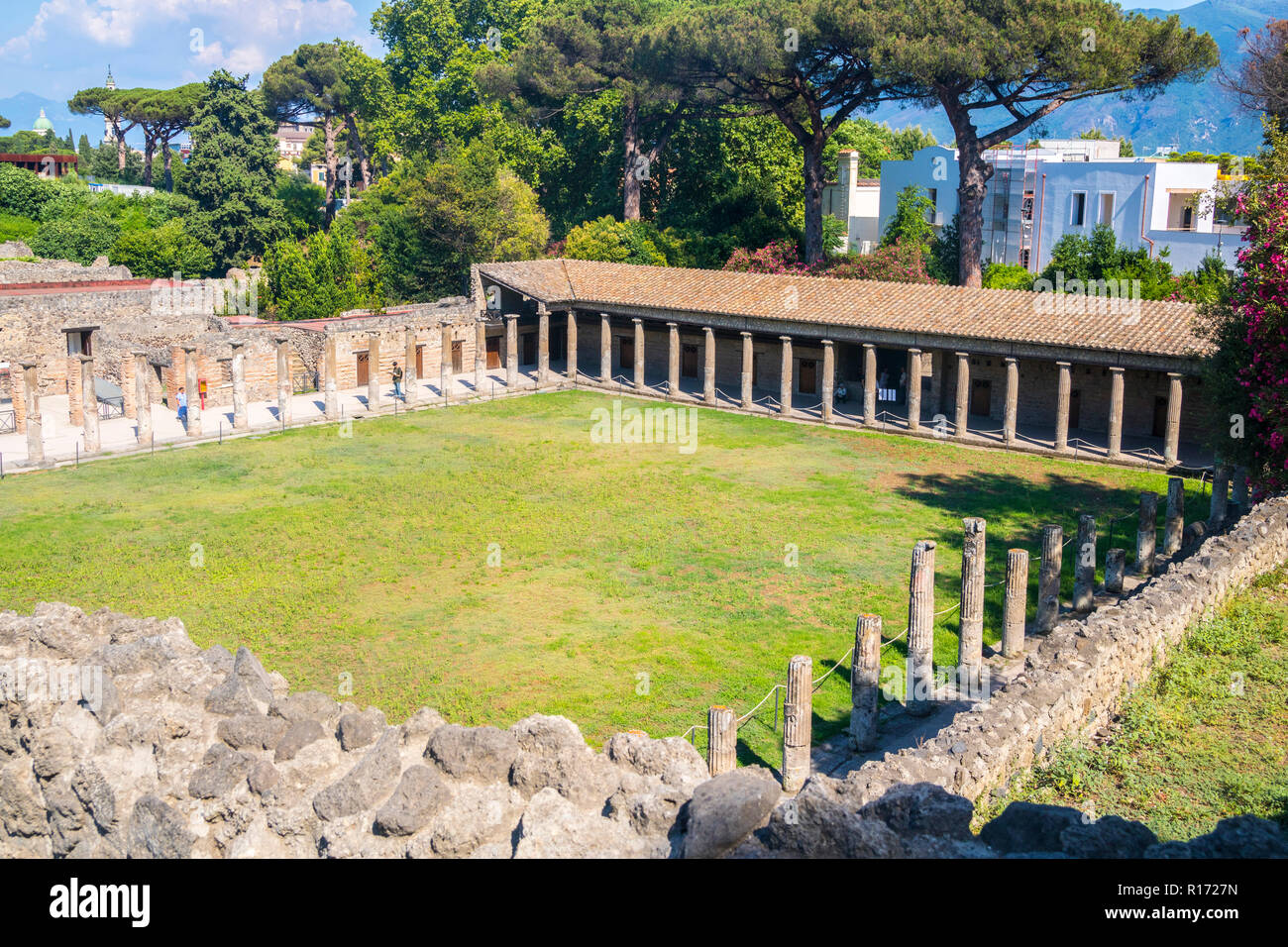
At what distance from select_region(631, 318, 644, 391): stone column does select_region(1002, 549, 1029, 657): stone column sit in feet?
83.1

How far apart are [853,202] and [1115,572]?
52958mm

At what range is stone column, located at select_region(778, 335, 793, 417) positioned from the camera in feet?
135

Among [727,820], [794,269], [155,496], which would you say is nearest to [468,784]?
[727,820]

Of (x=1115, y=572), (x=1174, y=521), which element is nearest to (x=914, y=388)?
(x=1174, y=521)

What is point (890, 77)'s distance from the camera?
46.5 m

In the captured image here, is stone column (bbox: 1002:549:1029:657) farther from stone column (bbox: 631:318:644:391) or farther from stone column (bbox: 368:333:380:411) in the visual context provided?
stone column (bbox: 368:333:380:411)

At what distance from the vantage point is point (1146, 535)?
2525 cm

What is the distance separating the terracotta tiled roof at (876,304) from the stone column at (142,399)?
48.1 feet

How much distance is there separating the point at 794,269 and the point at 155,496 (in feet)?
100.0

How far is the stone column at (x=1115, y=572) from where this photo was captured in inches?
945

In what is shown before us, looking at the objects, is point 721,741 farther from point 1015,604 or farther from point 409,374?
point 409,374

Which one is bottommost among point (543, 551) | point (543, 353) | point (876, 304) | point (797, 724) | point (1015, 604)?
point (543, 551)

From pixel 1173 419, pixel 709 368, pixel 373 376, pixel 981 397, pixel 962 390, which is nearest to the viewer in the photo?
pixel 1173 419
